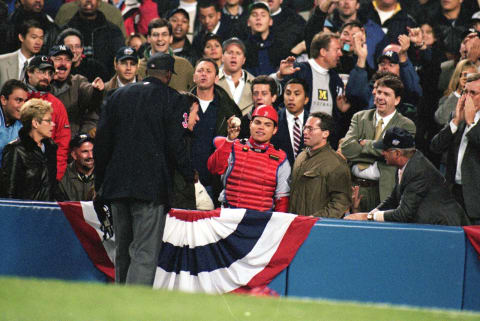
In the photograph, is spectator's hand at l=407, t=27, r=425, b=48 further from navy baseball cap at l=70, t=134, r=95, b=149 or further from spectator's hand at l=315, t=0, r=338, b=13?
navy baseball cap at l=70, t=134, r=95, b=149

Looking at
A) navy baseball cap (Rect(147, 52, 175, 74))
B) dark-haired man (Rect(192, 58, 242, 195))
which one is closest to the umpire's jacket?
navy baseball cap (Rect(147, 52, 175, 74))

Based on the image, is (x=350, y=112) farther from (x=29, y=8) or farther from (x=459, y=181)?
(x=29, y=8)

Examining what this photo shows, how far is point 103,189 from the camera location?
627 cm

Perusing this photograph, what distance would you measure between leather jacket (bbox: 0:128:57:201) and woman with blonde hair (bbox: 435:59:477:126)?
4.17 meters

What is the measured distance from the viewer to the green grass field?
3.18m

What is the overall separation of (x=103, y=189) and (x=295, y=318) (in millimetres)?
3126

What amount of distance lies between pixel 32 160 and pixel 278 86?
3.04 meters

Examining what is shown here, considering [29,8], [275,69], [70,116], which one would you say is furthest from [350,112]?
[29,8]

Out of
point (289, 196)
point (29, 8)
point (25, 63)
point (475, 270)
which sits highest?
point (29, 8)

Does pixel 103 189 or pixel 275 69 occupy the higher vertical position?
pixel 275 69

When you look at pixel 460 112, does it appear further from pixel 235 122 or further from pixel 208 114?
pixel 208 114

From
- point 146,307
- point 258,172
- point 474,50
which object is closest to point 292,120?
point 258,172

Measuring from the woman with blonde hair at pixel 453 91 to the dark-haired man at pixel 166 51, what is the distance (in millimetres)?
2948

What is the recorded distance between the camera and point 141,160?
6.17 m
